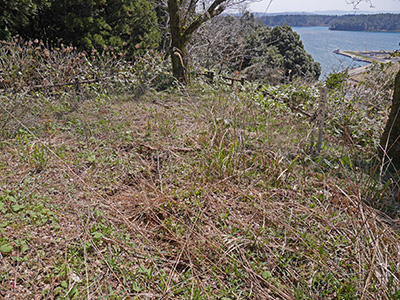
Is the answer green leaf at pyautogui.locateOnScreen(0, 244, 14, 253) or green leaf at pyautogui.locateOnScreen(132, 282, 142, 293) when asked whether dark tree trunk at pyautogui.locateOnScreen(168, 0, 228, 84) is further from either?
green leaf at pyautogui.locateOnScreen(132, 282, 142, 293)

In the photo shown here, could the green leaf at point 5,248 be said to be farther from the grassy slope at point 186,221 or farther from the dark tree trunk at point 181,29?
the dark tree trunk at point 181,29

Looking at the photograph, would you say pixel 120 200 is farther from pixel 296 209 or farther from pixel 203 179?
pixel 296 209

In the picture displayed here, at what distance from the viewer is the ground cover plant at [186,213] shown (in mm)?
1846

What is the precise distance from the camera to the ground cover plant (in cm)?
185

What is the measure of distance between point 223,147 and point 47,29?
25.9ft

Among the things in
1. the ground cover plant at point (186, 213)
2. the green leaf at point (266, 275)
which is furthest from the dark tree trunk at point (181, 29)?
the green leaf at point (266, 275)

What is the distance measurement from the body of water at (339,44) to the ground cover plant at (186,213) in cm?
267

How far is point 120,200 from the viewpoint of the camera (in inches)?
105

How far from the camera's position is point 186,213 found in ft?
8.02

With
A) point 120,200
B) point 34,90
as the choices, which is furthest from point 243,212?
point 34,90

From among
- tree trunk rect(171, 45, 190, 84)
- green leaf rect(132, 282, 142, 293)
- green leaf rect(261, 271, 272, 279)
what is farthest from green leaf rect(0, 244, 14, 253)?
tree trunk rect(171, 45, 190, 84)

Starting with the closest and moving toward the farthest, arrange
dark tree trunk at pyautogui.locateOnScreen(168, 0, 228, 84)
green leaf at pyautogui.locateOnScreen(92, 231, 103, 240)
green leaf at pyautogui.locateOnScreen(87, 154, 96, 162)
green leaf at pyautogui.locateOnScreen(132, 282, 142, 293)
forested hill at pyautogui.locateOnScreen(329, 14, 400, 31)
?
1. green leaf at pyautogui.locateOnScreen(132, 282, 142, 293)
2. green leaf at pyautogui.locateOnScreen(92, 231, 103, 240)
3. green leaf at pyautogui.locateOnScreen(87, 154, 96, 162)
4. dark tree trunk at pyautogui.locateOnScreen(168, 0, 228, 84)
5. forested hill at pyautogui.locateOnScreen(329, 14, 400, 31)

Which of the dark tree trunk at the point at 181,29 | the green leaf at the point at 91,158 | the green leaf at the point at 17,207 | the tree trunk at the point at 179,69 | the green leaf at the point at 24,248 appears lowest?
the green leaf at the point at 24,248

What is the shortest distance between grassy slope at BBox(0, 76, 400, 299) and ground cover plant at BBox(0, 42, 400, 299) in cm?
1
